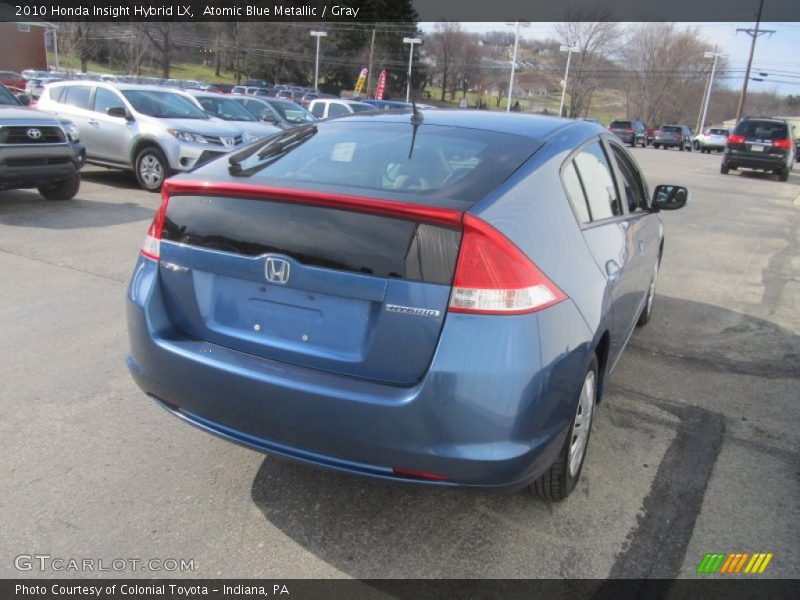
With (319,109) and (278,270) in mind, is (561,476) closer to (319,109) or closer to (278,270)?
(278,270)

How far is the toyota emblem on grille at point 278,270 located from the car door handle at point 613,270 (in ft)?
5.10

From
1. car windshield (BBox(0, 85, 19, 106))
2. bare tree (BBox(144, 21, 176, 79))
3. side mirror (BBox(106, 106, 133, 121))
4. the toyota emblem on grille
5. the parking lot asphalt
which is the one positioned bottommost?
the parking lot asphalt

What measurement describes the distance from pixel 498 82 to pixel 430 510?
73177mm

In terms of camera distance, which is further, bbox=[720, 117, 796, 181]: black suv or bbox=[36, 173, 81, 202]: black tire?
bbox=[720, 117, 796, 181]: black suv

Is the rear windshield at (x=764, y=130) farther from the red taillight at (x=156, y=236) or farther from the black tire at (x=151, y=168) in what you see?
the red taillight at (x=156, y=236)

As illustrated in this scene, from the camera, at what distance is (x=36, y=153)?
8.32 metres

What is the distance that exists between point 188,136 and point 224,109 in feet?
12.7

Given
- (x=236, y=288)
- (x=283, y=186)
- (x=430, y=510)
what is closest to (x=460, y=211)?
(x=283, y=186)

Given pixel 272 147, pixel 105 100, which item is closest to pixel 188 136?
pixel 105 100

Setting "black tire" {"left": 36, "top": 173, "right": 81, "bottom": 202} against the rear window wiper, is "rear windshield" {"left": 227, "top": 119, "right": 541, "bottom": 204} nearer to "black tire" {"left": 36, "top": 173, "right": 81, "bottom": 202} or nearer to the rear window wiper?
the rear window wiper

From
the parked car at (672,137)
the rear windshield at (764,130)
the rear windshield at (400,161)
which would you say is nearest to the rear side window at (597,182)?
the rear windshield at (400,161)

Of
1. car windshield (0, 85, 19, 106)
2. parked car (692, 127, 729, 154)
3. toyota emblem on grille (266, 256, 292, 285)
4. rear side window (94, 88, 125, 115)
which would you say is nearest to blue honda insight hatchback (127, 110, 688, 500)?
toyota emblem on grille (266, 256, 292, 285)

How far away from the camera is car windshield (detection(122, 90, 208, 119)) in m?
11.2

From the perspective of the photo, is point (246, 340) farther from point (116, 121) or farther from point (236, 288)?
point (116, 121)
